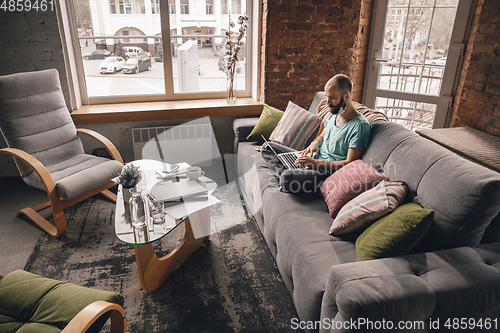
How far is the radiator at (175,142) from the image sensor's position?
11.1ft

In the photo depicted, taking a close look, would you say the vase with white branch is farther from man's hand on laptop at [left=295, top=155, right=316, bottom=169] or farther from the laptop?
man's hand on laptop at [left=295, top=155, right=316, bottom=169]

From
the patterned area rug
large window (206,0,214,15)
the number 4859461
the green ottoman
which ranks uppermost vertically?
large window (206,0,214,15)

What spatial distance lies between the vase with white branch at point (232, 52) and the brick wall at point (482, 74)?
2072 millimetres

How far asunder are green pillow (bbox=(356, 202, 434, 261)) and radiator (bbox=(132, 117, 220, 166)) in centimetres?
233

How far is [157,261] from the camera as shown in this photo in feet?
6.43

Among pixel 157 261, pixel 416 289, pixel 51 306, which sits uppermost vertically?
pixel 416 289

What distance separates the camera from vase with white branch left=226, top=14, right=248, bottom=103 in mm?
3312

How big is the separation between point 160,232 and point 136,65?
7.87ft

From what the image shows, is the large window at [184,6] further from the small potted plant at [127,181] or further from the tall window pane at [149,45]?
the small potted plant at [127,181]

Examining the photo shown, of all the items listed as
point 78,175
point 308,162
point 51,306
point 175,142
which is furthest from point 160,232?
point 175,142

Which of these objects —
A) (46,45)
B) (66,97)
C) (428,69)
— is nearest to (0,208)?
(66,97)

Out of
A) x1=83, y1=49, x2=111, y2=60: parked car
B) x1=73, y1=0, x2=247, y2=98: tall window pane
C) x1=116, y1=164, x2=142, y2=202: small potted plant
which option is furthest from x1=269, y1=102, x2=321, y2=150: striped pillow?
x1=83, y1=49, x2=111, y2=60: parked car

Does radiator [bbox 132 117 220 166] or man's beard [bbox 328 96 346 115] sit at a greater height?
man's beard [bbox 328 96 346 115]

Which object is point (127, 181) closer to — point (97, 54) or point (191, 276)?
point (191, 276)
